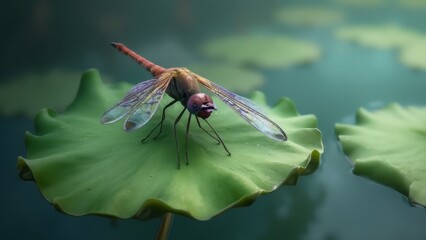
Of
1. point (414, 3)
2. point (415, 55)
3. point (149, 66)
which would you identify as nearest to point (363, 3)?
point (414, 3)

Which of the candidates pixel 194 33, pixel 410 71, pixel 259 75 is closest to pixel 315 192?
pixel 259 75

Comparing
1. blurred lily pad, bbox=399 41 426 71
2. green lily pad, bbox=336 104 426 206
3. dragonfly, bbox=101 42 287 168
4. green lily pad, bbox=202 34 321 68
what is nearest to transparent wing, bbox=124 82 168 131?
dragonfly, bbox=101 42 287 168

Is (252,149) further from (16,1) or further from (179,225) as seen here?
(16,1)

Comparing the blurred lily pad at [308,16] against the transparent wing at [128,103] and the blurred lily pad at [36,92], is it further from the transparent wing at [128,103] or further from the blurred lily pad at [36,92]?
the transparent wing at [128,103]

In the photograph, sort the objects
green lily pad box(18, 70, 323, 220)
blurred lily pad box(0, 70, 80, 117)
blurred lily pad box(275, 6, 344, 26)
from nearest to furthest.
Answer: green lily pad box(18, 70, 323, 220), blurred lily pad box(0, 70, 80, 117), blurred lily pad box(275, 6, 344, 26)

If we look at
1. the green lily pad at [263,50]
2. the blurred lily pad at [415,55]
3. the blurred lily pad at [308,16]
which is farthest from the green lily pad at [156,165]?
the blurred lily pad at [308,16]

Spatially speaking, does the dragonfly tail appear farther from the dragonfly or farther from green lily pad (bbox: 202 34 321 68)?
green lily pad (bbox: 202 34 321 68)
